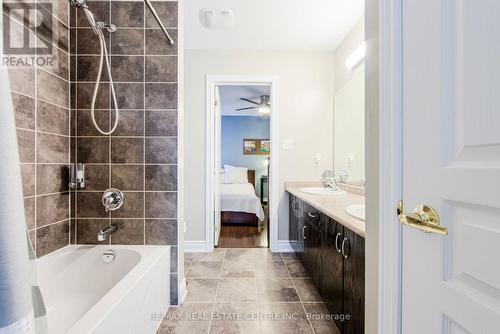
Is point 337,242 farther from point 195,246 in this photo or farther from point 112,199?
point 195,246

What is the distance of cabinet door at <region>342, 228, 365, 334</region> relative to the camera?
1.00 m

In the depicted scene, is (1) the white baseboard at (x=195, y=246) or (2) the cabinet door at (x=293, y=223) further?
(1) the white baseboard at (x=195, y=246)

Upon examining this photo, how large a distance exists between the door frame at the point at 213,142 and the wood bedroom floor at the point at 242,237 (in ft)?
0.91

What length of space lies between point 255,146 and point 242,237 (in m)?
3.41

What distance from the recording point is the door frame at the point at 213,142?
262 cm

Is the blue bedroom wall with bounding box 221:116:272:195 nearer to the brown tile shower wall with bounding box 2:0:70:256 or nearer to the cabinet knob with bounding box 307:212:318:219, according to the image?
the cabinet knob with bounding box 307:212:318:219

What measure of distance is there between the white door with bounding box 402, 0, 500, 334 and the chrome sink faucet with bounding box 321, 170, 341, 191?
5.82 ft

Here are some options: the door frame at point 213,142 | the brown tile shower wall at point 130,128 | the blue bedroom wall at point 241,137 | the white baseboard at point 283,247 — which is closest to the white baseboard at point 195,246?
the door frame at point 213,142

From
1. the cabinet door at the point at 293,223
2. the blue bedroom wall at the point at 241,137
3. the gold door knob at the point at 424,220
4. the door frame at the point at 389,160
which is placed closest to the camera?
the gold door knob at the point at 424,220

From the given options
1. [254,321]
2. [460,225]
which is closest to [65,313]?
[254,321]

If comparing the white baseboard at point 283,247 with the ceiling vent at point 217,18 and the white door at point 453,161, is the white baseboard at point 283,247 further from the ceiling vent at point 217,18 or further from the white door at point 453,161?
the ceiling vent at point 217,18

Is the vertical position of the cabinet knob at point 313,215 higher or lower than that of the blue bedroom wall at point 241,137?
lower

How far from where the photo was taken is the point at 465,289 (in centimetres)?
51

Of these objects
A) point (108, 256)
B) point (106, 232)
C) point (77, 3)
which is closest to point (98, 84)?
point (77, 3)
